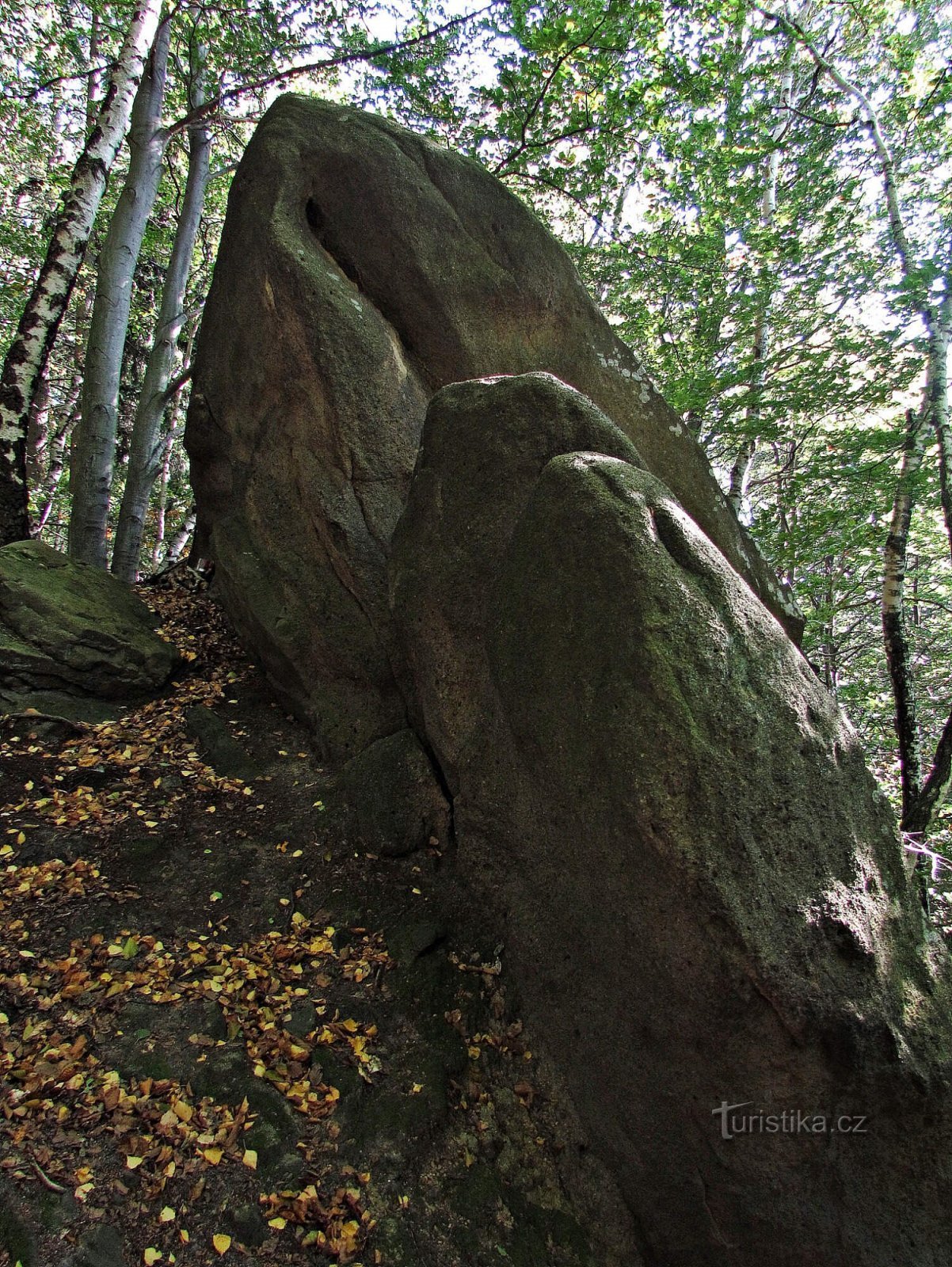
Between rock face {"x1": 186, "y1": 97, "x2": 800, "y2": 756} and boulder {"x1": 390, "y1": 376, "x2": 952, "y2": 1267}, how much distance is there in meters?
1.88

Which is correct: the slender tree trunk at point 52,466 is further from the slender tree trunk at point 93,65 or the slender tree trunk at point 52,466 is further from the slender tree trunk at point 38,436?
the slender tree trunk at point 93,65

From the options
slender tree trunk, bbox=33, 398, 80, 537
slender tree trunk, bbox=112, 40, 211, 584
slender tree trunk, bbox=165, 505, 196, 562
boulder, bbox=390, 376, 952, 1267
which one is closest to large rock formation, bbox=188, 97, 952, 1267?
boulder, bbox=390, 376, 952, 1267

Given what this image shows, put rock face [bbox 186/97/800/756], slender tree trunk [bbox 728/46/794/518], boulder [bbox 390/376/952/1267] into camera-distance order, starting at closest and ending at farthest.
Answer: boulder [bbox 390/376/952/1267] → rock face [bbox 186/97/800/756] → slender tree trunk [bbox 728/46/794/518]

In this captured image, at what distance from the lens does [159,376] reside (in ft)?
33.1

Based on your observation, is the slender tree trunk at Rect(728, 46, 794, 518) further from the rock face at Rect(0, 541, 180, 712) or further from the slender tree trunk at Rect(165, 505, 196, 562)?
the slender tree trunk at Rect(165, 505, 196, 562)

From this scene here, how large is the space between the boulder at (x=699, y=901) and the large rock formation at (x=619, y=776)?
14 millimetres

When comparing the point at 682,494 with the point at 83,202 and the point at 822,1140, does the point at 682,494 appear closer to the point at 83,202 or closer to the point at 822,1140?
the point at 822,1140

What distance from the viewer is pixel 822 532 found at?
28.1 feet

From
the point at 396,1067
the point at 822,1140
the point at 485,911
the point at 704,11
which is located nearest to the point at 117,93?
the point at 704,11

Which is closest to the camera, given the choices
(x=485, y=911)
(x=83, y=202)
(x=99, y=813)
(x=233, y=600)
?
(x=485, y=911)

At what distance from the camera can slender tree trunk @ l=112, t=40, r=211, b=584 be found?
9352 mm

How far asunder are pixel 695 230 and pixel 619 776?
447 inches

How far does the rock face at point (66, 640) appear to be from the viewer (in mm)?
5715

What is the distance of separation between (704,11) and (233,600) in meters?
9.59
